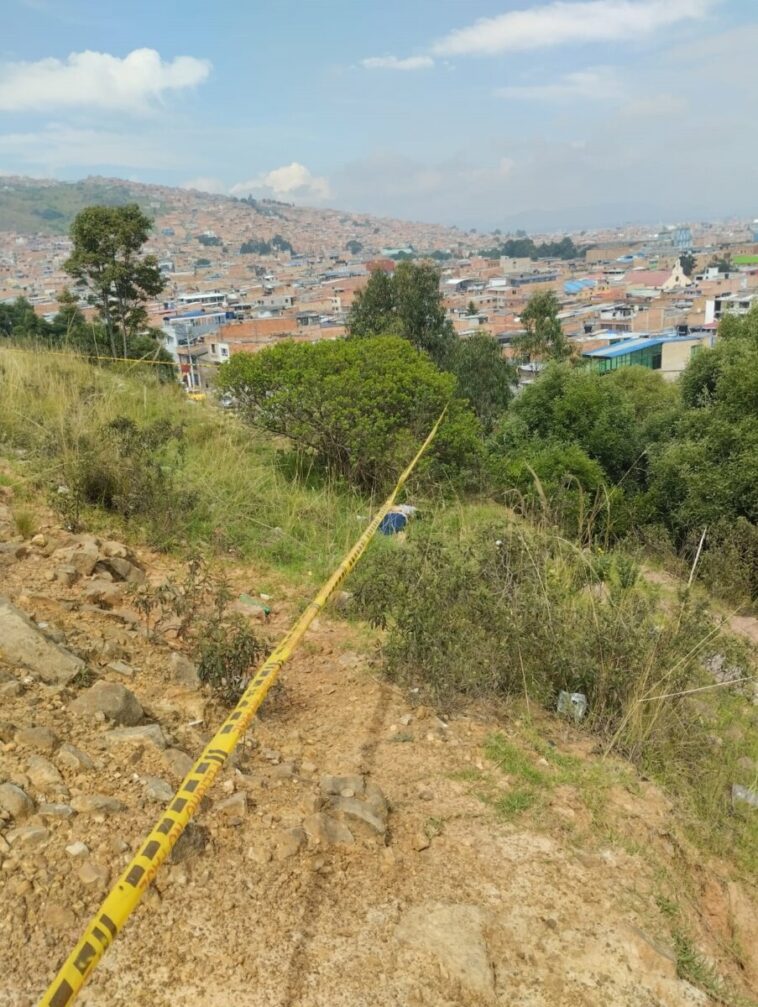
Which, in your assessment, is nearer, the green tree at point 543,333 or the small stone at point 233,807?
the small stone at point 233,807

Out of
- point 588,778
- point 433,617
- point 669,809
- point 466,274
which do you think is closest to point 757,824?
point 669,809

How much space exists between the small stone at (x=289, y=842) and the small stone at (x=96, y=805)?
16.9 inches

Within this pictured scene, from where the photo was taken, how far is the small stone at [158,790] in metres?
2.03

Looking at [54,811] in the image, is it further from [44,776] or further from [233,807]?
[233,807]

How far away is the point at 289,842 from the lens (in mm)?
2000

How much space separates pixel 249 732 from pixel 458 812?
0.78 meters

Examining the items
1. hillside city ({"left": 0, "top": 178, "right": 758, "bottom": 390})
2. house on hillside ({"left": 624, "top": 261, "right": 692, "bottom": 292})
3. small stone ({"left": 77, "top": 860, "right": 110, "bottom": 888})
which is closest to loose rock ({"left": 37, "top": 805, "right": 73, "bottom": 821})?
small stone ({"left": 77, "top": 860, "right": 110, "bottom": 888})

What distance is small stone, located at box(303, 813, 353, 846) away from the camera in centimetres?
205

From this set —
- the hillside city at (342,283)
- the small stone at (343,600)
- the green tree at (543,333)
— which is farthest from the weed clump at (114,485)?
the green tree at (543,333)

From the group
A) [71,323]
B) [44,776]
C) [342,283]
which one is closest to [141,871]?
[44,776]

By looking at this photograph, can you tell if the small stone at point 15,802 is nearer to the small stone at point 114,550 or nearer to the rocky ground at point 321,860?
the rocky ground at point 321,860

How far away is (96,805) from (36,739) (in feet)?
1.06

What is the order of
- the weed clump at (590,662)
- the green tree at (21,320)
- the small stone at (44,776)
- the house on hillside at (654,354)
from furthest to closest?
the house on hillside at (654,354) → the green tree at (21,320) → the weed clump at (590,662) → the small stone at (44,776)

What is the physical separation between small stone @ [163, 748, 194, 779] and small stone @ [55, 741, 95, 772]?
0.22 metres
